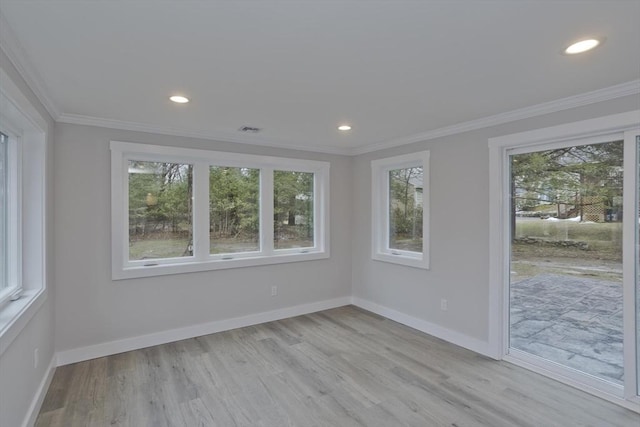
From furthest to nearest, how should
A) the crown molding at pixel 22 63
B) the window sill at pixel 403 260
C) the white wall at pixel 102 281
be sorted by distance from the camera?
the window sill at pixel 403 260
the white wall at pixel 102 281
the crown molding at pixel 22 63

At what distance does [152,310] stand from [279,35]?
10.3 feet

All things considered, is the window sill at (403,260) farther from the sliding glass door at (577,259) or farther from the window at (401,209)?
the sliding glass door at (577,259)

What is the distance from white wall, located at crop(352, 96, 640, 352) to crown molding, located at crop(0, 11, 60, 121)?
357 cm

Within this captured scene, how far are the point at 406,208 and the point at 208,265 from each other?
2.61m

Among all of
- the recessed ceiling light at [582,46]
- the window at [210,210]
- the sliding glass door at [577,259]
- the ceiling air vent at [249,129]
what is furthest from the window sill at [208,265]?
the recessed ceiling light at [582,46]

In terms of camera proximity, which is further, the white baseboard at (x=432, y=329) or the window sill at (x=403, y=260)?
the window sill at (x=403, y=260)

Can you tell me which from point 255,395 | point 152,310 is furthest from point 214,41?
point 152,310

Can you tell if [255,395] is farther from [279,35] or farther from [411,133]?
[411,133]

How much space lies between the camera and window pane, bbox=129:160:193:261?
360 cm

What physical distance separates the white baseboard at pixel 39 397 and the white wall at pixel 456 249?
141 inches

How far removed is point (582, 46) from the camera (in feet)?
6.05

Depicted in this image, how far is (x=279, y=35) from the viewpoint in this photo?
1721 mm

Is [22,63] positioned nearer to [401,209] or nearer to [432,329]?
[401,209]

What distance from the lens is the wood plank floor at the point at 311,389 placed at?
92.7 inches
